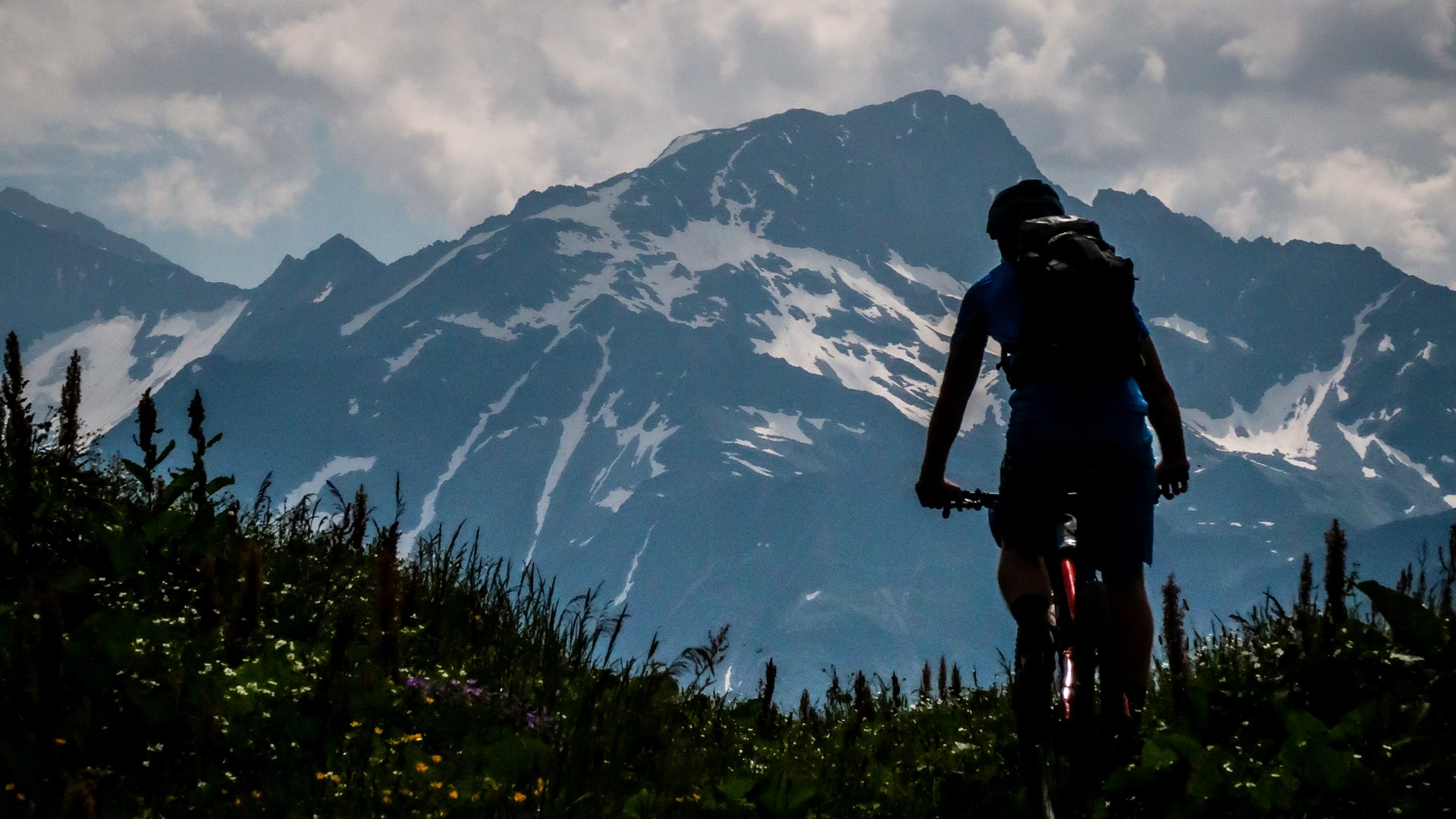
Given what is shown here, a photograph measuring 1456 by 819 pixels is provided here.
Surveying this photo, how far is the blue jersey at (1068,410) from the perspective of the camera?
419 centimetres

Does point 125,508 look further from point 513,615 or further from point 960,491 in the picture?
point 960,491

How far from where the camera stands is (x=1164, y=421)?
15.1 ft

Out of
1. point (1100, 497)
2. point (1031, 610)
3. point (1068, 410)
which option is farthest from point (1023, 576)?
point (1068, 410)

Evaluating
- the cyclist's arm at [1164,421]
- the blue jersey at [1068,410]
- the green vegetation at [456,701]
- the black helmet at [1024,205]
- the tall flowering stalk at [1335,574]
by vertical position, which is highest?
the black helmet at [1024,205]

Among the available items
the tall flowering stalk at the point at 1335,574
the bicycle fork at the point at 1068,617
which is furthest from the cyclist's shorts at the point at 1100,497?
the tall flowering stalk at the point at 1335,574

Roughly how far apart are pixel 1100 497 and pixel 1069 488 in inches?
4.4

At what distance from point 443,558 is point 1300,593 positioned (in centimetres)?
447

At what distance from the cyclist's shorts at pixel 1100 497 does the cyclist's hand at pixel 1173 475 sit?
36cm

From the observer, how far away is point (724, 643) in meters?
5.12

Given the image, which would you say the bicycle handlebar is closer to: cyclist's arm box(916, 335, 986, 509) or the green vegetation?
cyclist's arm box(916, 335, 986, 509)

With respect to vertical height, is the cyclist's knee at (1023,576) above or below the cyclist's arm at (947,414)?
below

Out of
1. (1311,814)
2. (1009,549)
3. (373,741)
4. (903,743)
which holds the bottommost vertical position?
(373,741)

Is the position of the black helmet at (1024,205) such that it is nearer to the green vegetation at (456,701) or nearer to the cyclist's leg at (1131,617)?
the cyclist's leg at (1131,617)

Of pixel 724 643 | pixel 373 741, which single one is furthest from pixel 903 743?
pixel 373 741
